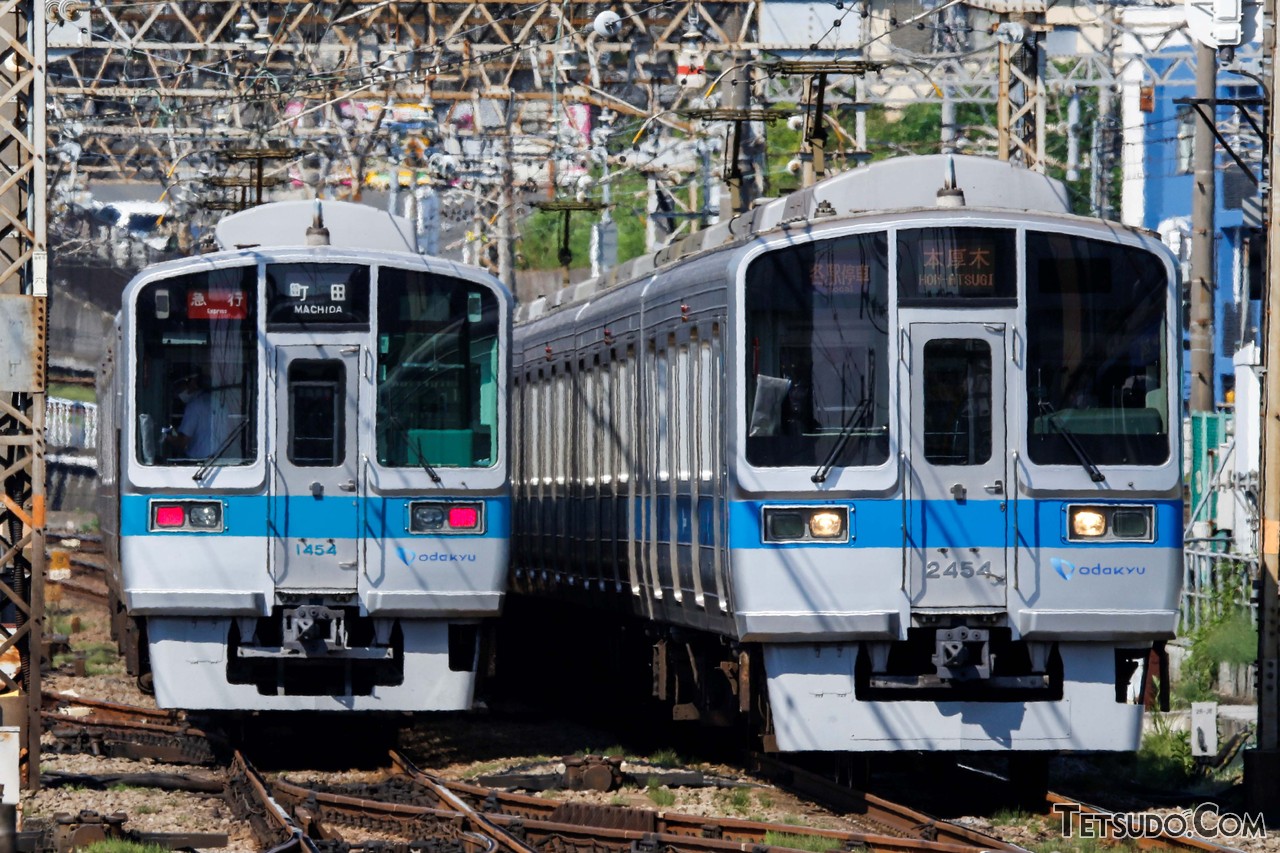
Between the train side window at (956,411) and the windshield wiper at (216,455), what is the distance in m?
3.88

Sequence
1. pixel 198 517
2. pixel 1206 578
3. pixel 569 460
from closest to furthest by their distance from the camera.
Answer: pixel 198 517
pixel 569 460
pixel 1206 578

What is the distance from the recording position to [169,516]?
12.1m

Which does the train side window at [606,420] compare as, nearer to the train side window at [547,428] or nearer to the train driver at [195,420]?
the train side window at [547,428]

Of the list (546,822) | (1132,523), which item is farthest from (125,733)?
(1132,523)

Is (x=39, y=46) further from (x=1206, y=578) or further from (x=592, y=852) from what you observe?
(x=1206, y=578)

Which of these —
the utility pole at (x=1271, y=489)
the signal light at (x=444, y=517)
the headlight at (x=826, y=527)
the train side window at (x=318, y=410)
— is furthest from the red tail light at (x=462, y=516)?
the utility pole at (x=1271, y=489)

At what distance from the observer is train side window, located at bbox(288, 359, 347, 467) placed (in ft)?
40.4

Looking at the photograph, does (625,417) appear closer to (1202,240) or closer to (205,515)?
(205,515)

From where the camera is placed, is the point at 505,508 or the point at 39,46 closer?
the point at 39,46

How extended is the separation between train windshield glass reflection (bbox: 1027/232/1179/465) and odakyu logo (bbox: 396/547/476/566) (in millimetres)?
3506

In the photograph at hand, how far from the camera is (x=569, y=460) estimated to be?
15.2 metres

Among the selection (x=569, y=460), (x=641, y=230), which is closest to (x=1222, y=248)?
(x=641, y=230)

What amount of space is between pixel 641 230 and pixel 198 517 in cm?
3583

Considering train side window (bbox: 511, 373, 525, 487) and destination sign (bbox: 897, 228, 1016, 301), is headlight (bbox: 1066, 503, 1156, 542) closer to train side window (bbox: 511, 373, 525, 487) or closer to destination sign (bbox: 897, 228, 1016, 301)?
destination sign (bbox: 897, 228, 1016, 301)
